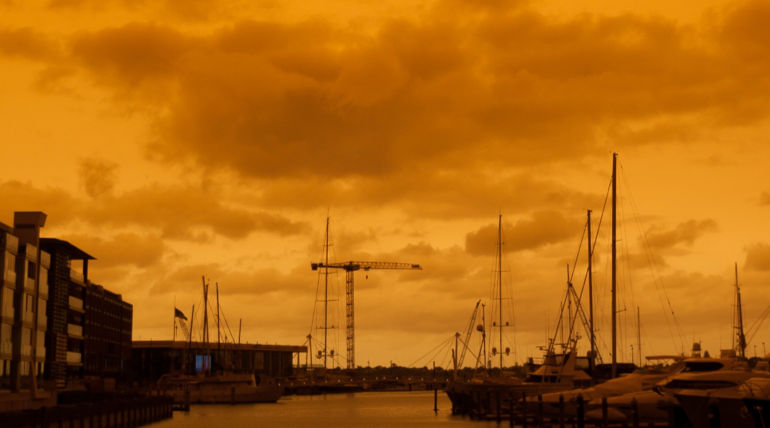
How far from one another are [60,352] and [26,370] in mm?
39536

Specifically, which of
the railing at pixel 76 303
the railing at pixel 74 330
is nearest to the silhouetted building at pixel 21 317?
the railing at pixel 74 330

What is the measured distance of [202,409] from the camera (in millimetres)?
137250

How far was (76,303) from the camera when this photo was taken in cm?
14888

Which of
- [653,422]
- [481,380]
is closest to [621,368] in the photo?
[481,380]

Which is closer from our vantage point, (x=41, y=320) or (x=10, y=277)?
(x=10, y=277)

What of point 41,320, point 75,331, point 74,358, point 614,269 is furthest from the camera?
point 75,331

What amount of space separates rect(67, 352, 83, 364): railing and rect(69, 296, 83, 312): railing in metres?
6.39

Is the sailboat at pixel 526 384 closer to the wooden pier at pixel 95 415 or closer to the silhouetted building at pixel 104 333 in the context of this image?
the wooden pier at pixel 95 415

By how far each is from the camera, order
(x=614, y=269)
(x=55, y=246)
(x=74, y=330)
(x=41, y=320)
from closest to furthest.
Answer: (x=614, y=269) < (x=41, y=320) < (x=55, y=246) < (x=74, y=330)

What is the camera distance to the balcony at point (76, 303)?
5723 inches

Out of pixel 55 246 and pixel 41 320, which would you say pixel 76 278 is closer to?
pixel 55 246

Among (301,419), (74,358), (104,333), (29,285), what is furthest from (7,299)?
(104,333)

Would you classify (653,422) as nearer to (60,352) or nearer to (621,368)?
(621,368)

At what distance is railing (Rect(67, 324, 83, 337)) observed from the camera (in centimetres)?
14443
